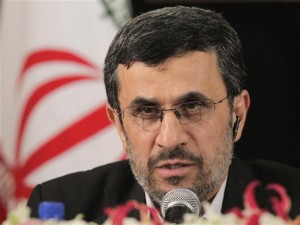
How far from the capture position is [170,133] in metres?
1.89

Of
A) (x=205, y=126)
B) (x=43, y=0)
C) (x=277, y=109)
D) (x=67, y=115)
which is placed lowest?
(x=277, y=109)

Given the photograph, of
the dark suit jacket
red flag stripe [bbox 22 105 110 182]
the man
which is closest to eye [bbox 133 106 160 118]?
the man

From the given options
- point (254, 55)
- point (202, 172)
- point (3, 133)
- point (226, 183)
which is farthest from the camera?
point (254, 55)

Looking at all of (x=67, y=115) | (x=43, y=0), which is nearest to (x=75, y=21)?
(x=43, y=0)

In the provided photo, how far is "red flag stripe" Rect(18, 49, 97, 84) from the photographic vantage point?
2953 mm

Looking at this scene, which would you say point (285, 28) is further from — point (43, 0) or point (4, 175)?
point (4, 175)

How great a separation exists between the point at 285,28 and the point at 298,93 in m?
0.30

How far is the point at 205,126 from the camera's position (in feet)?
6.48

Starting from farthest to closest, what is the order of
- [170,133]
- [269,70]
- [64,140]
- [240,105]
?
[269,70], [64,140], [240,105], [170,133]

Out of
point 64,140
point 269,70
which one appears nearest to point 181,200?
point 64,140

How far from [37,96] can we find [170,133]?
3.99ft

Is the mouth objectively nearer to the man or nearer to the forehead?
the man

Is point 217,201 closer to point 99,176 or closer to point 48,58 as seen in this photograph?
point 99,176

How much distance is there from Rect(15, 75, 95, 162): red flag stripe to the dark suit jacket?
21.5 inches
